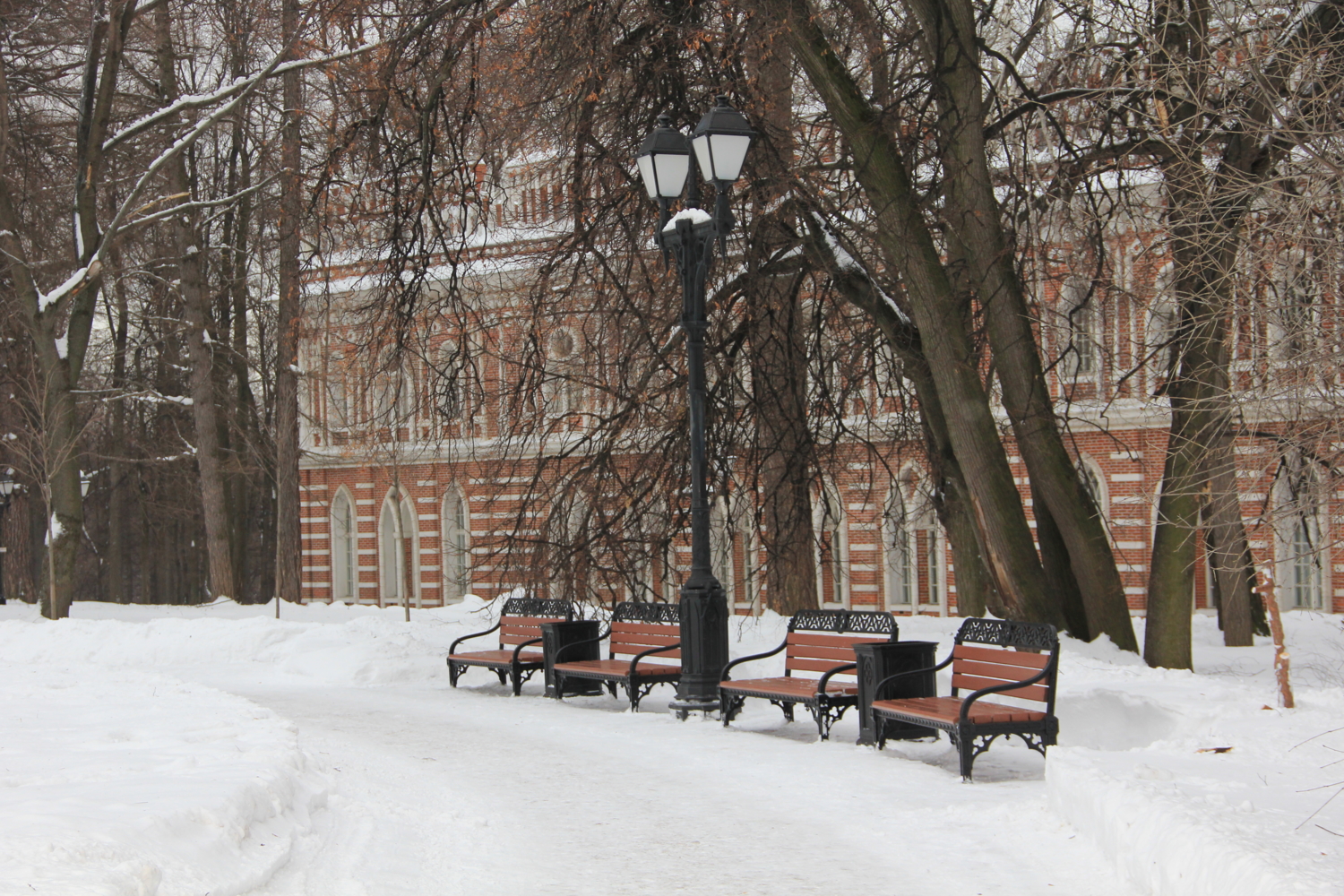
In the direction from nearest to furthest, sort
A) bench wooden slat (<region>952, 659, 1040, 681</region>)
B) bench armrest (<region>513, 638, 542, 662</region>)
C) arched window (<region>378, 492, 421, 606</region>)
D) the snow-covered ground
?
the snow-covered ground < bench wooden slat (<region>952, 659, 1040, 681</region>) < bench armrest (<region>513, 638, 542, 662</region>) < arched window (<region>378, 492, 421, 606</region>)

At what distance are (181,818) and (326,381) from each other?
74.7 feet

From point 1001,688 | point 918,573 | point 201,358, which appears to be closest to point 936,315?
point 1001,688

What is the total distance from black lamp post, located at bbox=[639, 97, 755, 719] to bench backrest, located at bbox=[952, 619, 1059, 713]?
93.7 inches

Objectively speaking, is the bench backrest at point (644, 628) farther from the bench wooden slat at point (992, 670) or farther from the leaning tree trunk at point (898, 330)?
the bench wooden slat at point (992, 670)

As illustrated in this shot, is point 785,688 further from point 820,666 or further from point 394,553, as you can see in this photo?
point 394,553

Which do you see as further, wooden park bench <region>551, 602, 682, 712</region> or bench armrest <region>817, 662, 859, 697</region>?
wooden park bench <region>551, 602, 682, 712</region>

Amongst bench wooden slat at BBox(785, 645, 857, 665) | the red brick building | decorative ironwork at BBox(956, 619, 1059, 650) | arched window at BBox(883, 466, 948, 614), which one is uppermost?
the red brick building

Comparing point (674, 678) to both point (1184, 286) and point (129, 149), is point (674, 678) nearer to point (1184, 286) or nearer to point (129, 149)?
point (1184, 286)

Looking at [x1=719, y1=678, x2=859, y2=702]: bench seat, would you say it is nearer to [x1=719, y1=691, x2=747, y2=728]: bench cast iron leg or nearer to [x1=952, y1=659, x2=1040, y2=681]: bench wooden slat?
[x1=719, y1=691, x2=747, y2=728]: bench cast iron leg

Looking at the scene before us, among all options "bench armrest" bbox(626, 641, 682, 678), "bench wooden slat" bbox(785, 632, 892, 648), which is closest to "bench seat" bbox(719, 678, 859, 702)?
"bench wooden slat" bbox(785, 632, 892, 648)

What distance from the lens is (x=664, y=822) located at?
7.14 metres

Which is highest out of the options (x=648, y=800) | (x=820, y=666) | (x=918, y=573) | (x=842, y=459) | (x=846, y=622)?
(x=842, y=459)

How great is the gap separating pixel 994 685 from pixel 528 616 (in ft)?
22.1

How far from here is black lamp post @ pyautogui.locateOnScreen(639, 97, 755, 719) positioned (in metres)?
11.0
